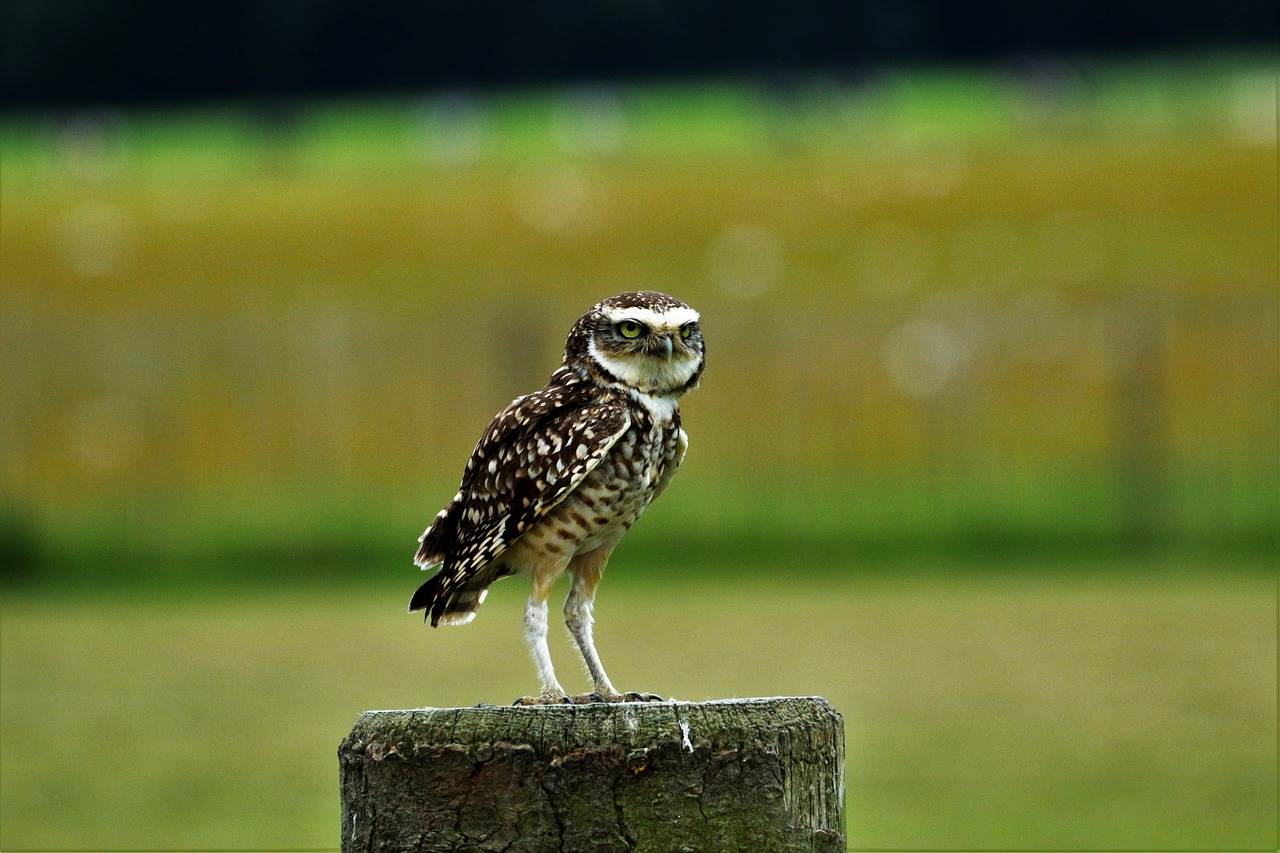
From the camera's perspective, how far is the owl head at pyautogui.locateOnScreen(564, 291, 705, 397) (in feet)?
14.4

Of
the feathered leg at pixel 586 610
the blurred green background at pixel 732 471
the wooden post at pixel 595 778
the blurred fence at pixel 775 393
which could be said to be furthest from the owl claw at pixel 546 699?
the blurred fence at pixel 775 393

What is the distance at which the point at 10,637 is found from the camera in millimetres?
13430

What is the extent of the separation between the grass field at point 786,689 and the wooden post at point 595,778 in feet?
15.8

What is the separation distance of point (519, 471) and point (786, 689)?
19.5 ft

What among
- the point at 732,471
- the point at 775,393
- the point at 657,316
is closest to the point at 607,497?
the point at 657,316

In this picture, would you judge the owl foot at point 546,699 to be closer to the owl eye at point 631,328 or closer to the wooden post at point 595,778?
the wooden post at point 595,778

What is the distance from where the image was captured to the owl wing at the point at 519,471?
4367mm

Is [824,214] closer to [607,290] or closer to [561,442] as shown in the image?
[607,290]

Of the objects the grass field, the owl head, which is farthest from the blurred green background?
the owl head

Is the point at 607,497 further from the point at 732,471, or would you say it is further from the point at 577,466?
the point at 732,471

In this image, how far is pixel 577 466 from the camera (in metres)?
4.36

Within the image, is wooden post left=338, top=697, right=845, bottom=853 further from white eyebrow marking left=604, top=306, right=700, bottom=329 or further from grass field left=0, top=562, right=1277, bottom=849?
grass field left=0, top=562, right=1277, bottom=849

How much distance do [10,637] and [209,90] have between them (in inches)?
1651

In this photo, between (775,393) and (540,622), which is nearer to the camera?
(540,622)
